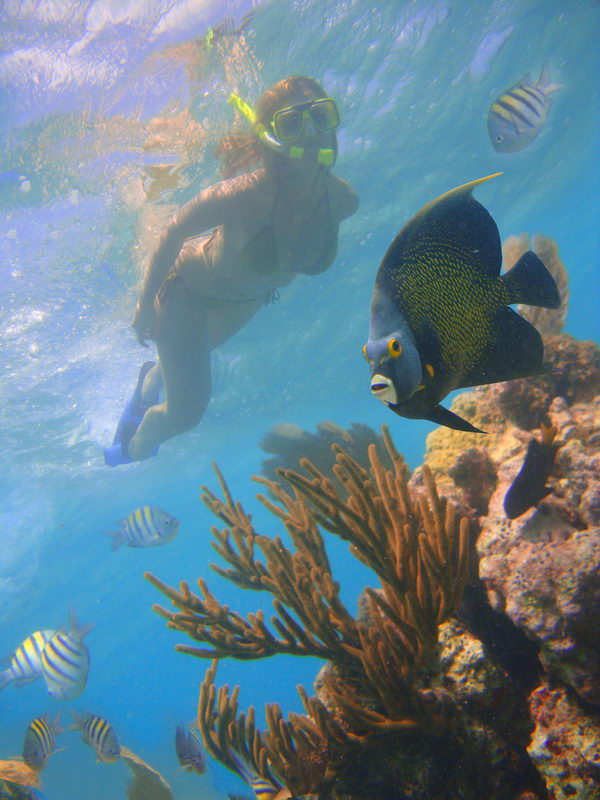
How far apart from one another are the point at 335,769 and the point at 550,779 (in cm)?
106

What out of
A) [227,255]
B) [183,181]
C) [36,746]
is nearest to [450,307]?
[227,255]

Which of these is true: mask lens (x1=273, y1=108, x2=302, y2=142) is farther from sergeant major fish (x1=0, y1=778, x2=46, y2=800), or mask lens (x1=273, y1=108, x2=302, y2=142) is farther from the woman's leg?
sergeant major fish (x1=0, y1=778, x2=46, y2=800)

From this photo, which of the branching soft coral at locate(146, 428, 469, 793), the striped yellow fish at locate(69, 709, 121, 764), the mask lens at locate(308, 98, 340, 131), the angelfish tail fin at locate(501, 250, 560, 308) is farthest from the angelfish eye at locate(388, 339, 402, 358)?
the striped yellow fish at locate(69, 709, 121, 764)

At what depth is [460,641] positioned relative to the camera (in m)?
2.09

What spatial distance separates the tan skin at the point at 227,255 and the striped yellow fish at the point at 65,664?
3403 mm

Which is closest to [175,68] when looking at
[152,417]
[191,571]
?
[152,417]

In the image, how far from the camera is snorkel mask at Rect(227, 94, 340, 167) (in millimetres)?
4754

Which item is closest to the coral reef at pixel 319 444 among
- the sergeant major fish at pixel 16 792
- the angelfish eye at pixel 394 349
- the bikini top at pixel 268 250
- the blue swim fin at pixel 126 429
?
the bikini top at pixel 268 250

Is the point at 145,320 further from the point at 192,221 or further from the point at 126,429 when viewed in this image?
the point at 126,429

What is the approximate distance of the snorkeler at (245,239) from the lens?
16.4 ft

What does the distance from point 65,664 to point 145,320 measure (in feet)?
16.3

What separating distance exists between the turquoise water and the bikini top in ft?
16.0

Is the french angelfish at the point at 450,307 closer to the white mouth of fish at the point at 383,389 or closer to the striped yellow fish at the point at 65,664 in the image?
the white mouth of fish at the point at 383,389

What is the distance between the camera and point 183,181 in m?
10.6
